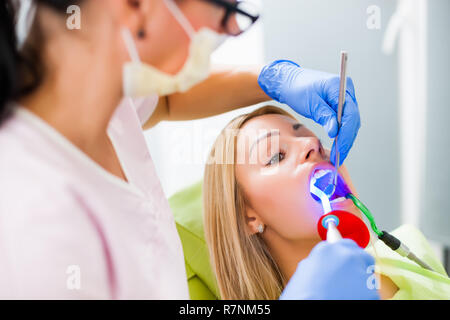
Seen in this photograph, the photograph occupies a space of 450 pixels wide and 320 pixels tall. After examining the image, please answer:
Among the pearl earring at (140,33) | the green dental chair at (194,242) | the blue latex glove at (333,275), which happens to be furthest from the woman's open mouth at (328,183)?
the pearl earring at (140,33)

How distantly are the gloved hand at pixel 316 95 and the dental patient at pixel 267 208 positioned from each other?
0.07m

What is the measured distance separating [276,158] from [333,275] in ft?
1.33

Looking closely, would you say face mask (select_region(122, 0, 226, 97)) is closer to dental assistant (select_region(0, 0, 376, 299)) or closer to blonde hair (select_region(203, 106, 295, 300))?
dental assistant (select_region(0, 0, 376, 299))

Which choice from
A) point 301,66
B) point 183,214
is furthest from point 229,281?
point 301,66

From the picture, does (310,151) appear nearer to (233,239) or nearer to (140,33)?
(233,239)

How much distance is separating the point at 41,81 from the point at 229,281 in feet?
2.24

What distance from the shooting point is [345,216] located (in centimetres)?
91

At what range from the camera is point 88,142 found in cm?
62

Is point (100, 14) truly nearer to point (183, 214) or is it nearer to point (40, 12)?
point (40, 12)

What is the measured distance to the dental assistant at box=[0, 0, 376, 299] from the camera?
538 mm

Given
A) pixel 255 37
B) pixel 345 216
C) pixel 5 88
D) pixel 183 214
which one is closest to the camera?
pixel 5 88

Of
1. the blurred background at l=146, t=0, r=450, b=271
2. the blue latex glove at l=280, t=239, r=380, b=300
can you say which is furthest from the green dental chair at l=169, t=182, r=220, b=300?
the blue latex glove at l=280, t=239, r=380, b=300

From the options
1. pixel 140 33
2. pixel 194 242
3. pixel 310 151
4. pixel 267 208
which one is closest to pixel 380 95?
pixel 310 151

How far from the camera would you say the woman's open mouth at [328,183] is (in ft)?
3.20
